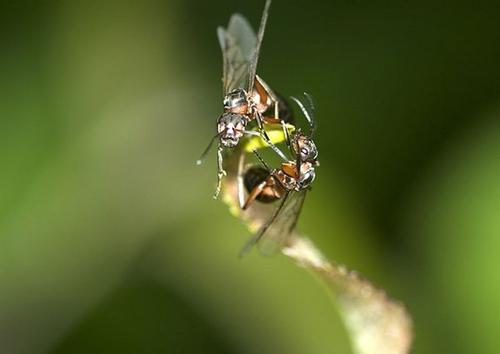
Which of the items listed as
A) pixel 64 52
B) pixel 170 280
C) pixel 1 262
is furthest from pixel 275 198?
pixel 64 52

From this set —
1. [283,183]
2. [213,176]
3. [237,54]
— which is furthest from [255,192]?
[213,176]

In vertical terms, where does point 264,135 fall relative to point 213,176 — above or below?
above

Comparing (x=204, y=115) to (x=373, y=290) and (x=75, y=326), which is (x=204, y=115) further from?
(x=373, y=290)

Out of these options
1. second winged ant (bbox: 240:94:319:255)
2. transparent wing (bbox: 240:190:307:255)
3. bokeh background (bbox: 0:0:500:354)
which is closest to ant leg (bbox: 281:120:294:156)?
second winged ant (bbox: 240:94:319:255)

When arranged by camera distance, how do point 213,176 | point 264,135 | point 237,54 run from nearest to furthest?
point 264,135 < point 237,54 < point 213,176

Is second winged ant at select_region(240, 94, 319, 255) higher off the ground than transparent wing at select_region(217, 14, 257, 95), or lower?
lower

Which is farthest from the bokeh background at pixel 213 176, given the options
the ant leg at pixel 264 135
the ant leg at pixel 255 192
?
the ant leg at pixel 264 135

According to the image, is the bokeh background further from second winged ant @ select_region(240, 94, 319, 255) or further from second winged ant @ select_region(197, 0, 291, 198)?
second winged ant @ select_region(197, 0, 291, 198)

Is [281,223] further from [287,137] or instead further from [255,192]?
[287,137]

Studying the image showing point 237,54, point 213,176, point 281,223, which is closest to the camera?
point 281,223
